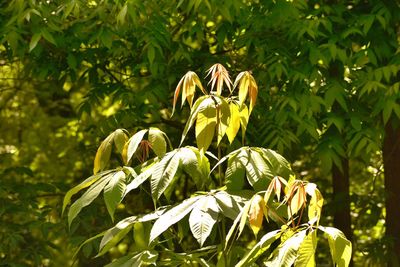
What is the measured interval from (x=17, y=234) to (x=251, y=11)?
6.60ft

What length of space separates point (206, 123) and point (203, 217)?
34cm

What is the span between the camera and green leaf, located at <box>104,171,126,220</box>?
3045 mm

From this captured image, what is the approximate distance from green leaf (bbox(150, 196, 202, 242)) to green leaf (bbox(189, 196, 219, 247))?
3cm

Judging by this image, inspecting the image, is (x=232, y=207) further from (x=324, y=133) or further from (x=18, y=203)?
(x=18, y=203)

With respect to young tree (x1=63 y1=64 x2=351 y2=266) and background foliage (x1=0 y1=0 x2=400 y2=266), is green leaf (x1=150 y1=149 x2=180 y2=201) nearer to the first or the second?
young tree (x1=63 y1=64 x2=351 y2=266)

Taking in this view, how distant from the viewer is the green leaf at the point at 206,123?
9.73ft

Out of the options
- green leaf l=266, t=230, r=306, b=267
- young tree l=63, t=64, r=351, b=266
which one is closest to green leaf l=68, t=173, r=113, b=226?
young tree l=63, t=64, r=351, b=266

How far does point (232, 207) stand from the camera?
2.94 metres

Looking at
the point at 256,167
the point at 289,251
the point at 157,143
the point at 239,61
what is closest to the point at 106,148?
the point at 157,143

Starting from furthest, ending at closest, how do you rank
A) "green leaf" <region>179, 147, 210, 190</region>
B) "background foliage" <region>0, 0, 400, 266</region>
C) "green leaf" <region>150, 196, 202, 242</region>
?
1. "background foliage" <region>0, 0, 400, 266</region>
2. "green leaf" <region>179, 147, 210, 190</region>
3. "green leaf" <region>150, 196, 202, 242</region>

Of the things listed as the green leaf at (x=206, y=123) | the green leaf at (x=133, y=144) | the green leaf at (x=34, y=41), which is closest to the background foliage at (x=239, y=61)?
the green leaf at (x=34, y=41)

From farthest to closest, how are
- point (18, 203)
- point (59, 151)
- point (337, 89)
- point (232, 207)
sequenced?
point (59, 151) → point (18, 203) → point (337, 89) → point (232, 207)

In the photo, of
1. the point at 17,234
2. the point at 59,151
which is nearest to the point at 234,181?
the point at 17,234

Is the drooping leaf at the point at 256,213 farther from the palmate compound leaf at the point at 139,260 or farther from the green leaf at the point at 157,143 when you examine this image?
the green leaf at the point at 157,143
